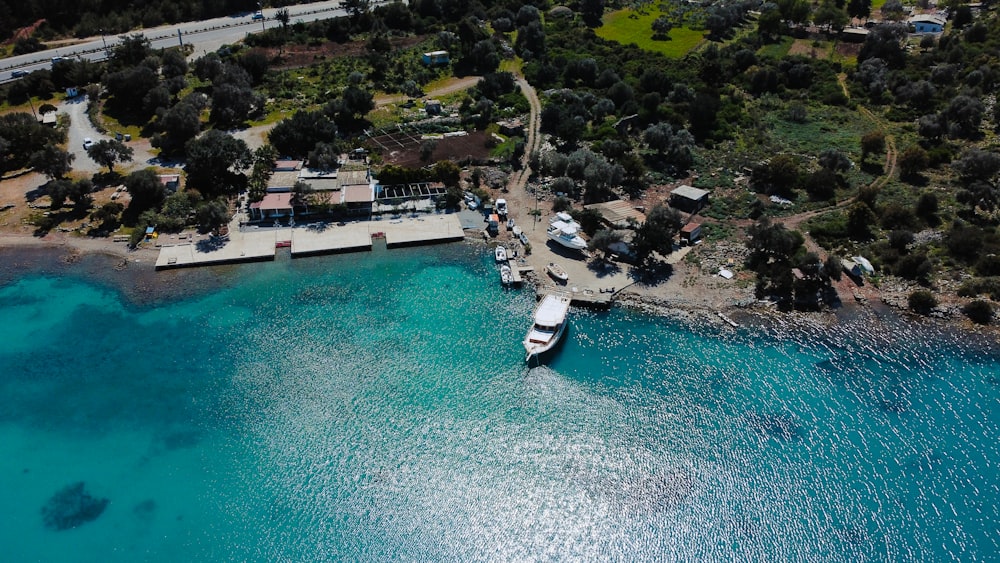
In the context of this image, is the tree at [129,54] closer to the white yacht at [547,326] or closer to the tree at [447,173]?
the tree at [447,173]

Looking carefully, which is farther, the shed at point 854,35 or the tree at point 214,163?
the shed at point 854,35

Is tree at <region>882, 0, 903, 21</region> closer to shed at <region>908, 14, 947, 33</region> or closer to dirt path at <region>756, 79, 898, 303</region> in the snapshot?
shed at <region>908, 14, 947, 33</region>

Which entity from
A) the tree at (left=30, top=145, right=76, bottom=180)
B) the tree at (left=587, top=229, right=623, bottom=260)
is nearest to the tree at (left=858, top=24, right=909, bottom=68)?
the tree at (left=587, top=229, right=623, bottom=260)

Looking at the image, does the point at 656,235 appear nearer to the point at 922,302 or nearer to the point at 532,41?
the point at 922,302

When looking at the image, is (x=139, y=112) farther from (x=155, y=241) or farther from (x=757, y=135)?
(x=757, y=135)

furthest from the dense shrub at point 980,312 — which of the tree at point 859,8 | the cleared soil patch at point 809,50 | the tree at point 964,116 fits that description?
the tree at point 859,8

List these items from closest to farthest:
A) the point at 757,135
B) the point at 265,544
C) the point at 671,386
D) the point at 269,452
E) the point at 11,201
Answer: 1. the point at 265,544
2. the point at 269,452
3. the point at 671,386
4. the point at 11,201
5. the point at 757,135

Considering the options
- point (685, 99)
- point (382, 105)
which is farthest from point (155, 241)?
point (685, 99)
